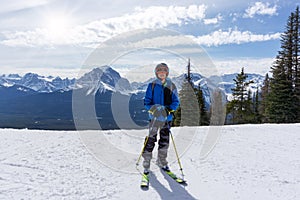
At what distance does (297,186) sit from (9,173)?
20.0 ft

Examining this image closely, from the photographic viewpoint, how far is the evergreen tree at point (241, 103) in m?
33.8

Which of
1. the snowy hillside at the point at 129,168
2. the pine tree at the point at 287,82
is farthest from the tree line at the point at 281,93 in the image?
the snowy hillside at the point at 129,168

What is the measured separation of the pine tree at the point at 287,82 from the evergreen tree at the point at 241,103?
16.7 feet

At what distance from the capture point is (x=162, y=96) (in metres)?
5.71

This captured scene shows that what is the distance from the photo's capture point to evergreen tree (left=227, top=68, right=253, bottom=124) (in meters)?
33.8

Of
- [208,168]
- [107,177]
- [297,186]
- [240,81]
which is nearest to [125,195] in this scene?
[107,177]

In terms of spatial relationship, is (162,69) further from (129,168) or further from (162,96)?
(129,168)

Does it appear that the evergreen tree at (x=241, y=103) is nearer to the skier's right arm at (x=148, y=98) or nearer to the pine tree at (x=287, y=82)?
the pine tree at (x=287, y=82)

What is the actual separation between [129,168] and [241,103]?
102ft

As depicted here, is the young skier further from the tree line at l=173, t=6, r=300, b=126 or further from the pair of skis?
the tree line at l=173, t=6, r=300, b=126

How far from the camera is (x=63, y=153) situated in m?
6.79

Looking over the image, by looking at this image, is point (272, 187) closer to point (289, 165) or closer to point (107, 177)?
point (289, 165)

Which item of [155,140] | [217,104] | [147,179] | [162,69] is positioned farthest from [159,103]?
[217,104]

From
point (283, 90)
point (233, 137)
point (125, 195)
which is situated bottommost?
point (125, 195)
